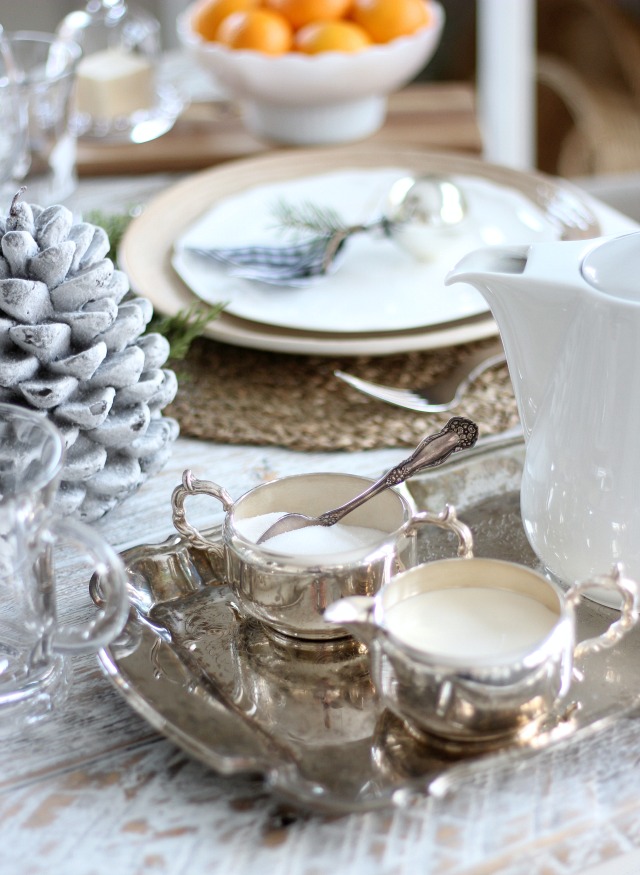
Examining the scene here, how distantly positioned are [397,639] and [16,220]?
219 millimetres

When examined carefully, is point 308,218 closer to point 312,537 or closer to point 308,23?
point 308,23

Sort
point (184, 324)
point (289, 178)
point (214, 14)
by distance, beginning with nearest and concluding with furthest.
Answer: point (184, 324)
point (289, 178)
point (214, 14)

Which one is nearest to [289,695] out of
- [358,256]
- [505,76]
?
[358,256]

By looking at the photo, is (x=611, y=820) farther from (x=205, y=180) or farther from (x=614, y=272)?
(x=205, y=180)

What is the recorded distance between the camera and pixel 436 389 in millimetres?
561

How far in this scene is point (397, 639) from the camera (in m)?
0.31

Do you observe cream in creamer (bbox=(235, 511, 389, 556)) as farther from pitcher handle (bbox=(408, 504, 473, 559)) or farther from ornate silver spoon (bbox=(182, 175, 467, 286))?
ornate silver spoon (bbox=(182, 175, 467, 286))

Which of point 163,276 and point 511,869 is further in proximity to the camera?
point 163,276

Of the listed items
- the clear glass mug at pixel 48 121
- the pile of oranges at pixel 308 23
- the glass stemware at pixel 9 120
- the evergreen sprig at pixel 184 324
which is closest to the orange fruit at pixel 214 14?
the pile of oranges at pixel 308 23

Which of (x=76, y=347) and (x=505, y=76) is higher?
(x=76, y=347)

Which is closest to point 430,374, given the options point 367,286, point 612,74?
point 367,286

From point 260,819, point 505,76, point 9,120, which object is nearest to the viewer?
point 260,819

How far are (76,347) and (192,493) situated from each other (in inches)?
3.0

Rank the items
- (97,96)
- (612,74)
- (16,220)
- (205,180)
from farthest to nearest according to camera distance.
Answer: (612,74)
(97,96)
(205,180)
(16,220)
